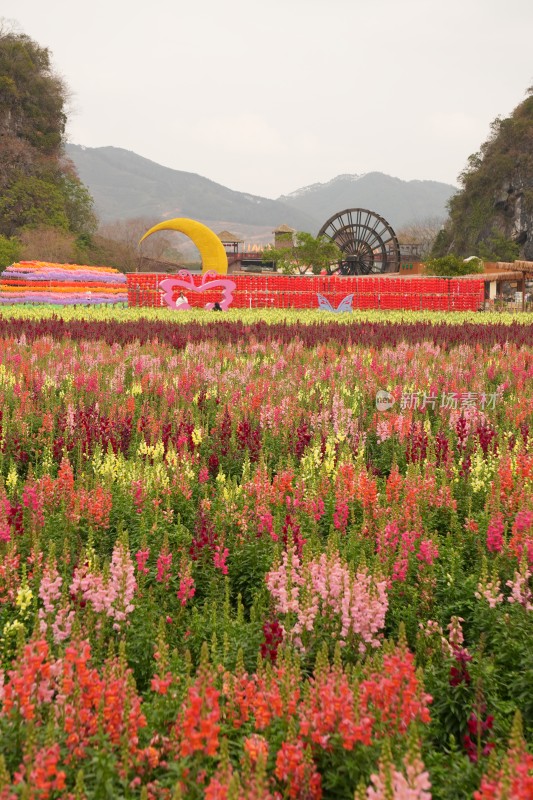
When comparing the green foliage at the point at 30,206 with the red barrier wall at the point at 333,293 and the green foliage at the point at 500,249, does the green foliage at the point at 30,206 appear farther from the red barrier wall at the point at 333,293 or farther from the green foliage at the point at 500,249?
the green foliage at the point at 500,249

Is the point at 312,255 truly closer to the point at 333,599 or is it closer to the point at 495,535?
the point at 495,535

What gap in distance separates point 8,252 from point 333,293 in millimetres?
25774

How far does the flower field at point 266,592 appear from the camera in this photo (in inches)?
106

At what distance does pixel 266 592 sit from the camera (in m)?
4.49

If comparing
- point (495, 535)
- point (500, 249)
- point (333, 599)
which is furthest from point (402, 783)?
point (500, 249)

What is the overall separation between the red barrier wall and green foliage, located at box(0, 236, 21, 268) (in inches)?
627

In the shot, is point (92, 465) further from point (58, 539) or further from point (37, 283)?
point (37, 283)

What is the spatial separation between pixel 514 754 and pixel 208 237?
42.7 meters

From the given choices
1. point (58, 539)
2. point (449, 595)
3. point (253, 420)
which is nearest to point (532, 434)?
point (253, 420)

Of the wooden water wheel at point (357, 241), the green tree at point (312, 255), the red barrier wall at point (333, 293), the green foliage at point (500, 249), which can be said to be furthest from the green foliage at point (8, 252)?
the green foliage at point (500, 249)

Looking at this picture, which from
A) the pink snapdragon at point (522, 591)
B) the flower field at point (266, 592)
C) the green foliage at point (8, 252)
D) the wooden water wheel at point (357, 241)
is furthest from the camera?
the wooden water wheel at point (357, 241)

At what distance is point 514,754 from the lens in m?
2.29

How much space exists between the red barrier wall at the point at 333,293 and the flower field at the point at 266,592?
1053 inches

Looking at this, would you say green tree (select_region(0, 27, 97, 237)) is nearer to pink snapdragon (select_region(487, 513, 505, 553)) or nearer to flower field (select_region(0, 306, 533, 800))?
flower field (select_region(0, 306, 533, 800))
